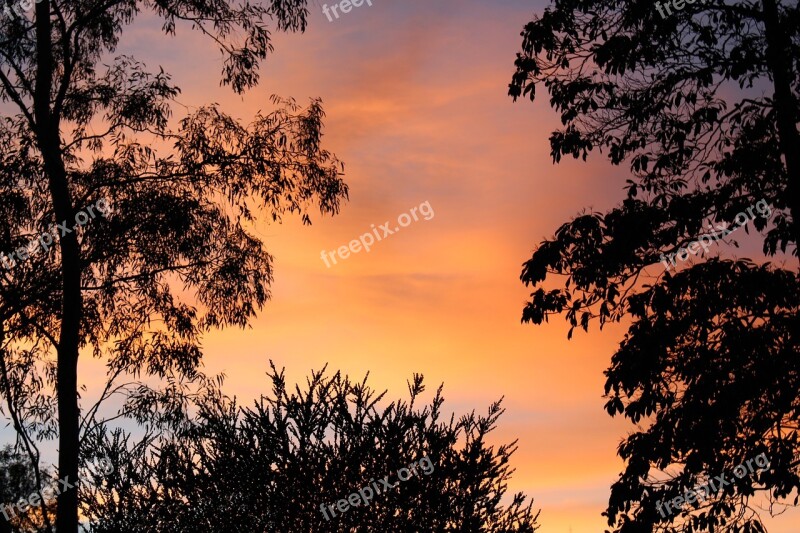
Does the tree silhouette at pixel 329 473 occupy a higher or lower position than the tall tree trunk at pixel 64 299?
lower

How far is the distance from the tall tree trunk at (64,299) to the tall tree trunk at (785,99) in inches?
402

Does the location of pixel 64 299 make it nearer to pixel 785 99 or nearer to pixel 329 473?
pixel 329 473

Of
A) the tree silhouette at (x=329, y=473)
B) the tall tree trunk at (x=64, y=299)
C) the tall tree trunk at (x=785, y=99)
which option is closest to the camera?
the tree silhouette at (x=329, y=473)

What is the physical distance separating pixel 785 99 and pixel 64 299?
11.1m

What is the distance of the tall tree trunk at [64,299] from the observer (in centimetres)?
1170

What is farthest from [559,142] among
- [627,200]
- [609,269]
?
[609,269]

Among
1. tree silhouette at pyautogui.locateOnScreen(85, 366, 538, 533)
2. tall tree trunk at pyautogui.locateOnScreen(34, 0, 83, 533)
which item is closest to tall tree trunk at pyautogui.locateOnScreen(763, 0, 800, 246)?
tree silhouette at pyautogui.locateOnScreen(85, 366, 538, 533)

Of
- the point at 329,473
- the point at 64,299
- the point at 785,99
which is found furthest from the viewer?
the point at 64,299

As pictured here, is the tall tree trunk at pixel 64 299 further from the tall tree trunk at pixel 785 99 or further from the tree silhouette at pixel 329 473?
the tall tree trunk at pixel 785 99

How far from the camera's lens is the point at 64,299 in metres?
13.2

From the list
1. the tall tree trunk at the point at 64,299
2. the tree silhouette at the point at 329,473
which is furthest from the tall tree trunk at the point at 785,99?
the tall tree trunk at the point at 64,299

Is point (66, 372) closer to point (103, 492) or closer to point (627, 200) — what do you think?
point (103, 492)

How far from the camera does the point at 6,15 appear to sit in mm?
17484

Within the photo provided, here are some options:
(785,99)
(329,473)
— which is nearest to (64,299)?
(329,473)
